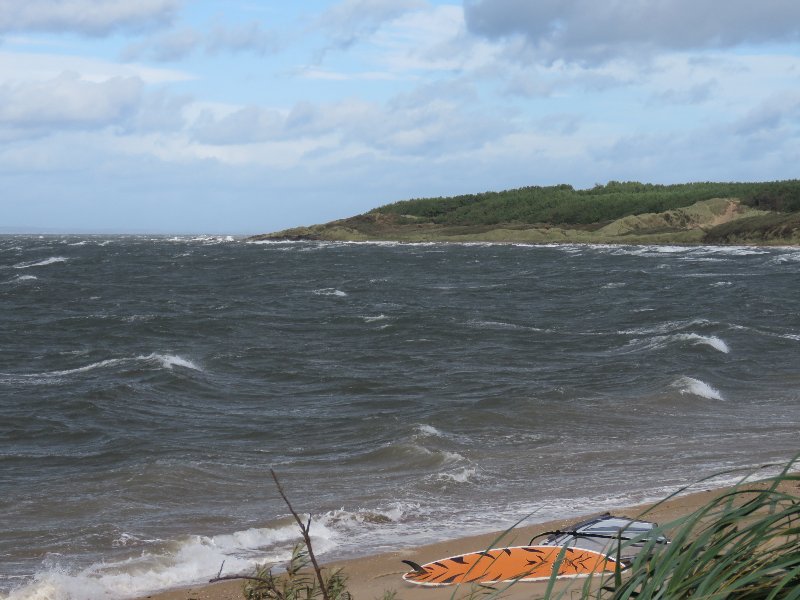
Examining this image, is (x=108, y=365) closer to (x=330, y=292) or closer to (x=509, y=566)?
(x=509, y=566)

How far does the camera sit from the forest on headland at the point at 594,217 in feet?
281

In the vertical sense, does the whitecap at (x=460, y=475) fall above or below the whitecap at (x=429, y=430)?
below

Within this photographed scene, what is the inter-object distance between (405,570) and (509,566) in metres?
1.31

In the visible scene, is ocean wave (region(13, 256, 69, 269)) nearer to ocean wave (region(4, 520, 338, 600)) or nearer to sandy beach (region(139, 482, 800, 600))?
ocean wave (region(4, 520, 338, 600))

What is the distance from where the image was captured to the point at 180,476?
13906 millimetres

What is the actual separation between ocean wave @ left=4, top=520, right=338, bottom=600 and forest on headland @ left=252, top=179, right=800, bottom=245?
70121mm

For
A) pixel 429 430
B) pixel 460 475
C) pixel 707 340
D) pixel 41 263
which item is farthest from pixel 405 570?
pixel 41 263

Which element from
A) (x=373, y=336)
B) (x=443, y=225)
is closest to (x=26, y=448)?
(x=373, y=336)

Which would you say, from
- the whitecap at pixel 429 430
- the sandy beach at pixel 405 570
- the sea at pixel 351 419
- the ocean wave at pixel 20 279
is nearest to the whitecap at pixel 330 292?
the sea at pixel 351 419

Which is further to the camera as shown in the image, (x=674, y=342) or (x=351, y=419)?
(x=674, y=342)

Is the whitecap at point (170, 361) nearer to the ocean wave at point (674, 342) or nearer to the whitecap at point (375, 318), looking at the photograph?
the whitecap at point (375, 318)

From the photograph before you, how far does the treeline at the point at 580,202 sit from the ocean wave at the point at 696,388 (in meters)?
74.3

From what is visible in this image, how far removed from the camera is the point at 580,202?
11500 centimetres

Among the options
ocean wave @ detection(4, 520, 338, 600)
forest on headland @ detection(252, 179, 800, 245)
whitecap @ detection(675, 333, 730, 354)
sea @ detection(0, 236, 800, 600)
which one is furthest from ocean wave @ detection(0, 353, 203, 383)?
forest on headland @ detection(252, 179, 800, 245)
